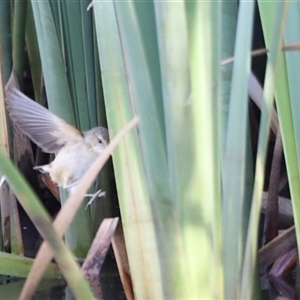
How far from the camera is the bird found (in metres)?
1.08

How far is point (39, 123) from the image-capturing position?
113cm

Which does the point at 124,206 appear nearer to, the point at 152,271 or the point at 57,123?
the point at 152,271

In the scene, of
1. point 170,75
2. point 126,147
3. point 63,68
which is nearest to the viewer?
point 170,75

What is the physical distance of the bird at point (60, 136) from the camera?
1.08 metres

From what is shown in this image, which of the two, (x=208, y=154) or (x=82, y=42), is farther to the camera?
(x=82, y=42)

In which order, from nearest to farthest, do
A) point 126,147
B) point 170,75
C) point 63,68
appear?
1. point 170,75
2. point 126,147
3. point 63,68

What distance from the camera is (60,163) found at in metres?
1.13

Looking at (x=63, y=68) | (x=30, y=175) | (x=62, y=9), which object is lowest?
(x=30, y=175)

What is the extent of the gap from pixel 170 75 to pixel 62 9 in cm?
66

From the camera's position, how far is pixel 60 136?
44.4 inches

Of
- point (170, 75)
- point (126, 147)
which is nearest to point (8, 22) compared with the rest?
point (126, 147)

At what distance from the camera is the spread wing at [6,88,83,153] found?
109 centimetres

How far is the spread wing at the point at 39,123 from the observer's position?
3.58 ft

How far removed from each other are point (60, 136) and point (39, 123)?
0.05 meters
